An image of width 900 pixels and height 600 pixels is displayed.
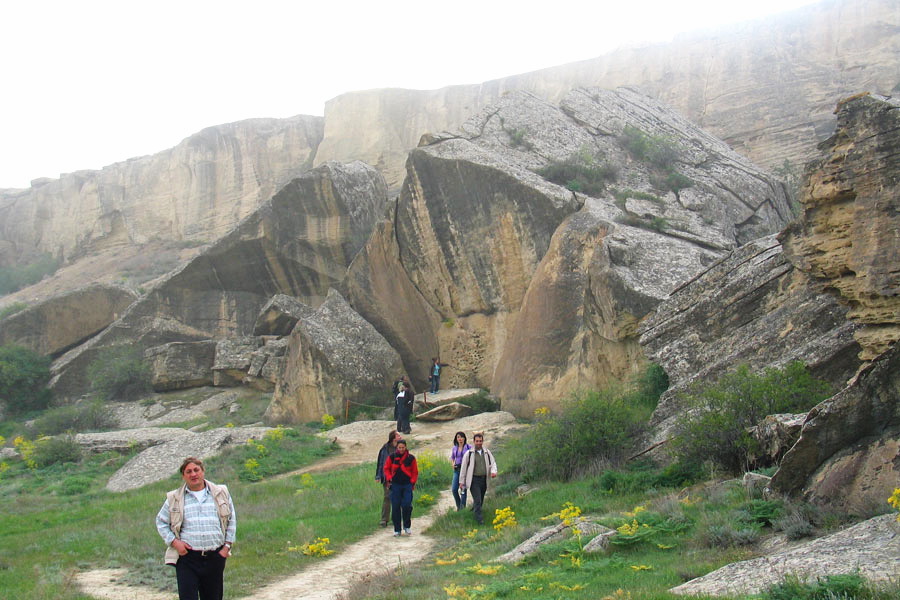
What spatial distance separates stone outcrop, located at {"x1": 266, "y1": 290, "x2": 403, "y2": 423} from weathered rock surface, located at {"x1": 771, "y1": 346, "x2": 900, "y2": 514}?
1675 cm

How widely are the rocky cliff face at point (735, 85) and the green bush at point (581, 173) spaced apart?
44.6ft

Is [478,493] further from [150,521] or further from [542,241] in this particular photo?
[542,241]

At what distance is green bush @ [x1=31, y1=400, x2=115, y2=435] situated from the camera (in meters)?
25.8

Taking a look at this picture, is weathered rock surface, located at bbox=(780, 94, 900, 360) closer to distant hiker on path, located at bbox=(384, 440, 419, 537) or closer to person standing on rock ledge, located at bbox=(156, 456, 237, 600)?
distant hiker on path, located at bbox=(384, 440, 419, 537)

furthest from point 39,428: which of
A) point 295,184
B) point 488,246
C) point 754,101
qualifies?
point 754,101

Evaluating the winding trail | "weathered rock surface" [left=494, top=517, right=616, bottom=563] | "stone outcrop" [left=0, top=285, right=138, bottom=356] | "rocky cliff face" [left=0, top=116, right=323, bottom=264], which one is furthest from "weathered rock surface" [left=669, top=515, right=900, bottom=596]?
"rocky cliff face" [left=0, top=116, right=323, bottom=264]

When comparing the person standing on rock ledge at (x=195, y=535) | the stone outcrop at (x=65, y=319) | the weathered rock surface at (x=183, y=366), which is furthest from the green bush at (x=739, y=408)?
the stone outcrop at (x=65, y=319)

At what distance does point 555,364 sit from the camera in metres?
18.5

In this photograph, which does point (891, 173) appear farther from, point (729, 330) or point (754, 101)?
point (754, 101)

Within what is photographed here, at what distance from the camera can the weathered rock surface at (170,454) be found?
52.0 feet

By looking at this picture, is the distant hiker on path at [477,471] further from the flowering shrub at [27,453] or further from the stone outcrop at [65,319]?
the stone outcrop at [65,319]

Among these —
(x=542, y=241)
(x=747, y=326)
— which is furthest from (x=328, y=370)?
(x=747, y=326)

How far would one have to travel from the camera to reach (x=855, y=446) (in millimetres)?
6578

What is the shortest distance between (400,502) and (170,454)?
30.4ft
